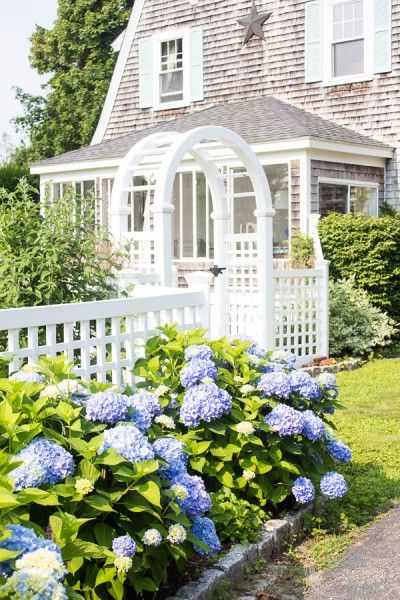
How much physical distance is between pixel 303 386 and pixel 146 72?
1502 cm

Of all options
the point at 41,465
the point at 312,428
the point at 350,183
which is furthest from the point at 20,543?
the point at 350,183

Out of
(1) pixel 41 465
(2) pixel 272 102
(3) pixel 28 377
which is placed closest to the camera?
(1) pixel 41 465

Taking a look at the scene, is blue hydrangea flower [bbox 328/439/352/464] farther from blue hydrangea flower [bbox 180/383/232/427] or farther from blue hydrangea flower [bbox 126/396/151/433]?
blue hydrangea flower [bbox 126/396/151/433]

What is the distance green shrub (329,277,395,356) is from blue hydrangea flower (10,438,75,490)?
912 cm

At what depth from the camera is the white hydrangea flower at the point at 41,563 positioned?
2.20 metres

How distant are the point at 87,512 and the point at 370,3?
45.6 ft

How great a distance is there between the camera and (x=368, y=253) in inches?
499

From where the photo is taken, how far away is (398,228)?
1321cm

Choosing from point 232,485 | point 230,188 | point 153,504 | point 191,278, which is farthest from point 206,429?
point 230,188

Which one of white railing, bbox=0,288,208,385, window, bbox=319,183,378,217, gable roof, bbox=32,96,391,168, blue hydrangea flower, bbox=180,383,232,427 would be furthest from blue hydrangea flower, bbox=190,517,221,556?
window, bbox=319,183,378,217

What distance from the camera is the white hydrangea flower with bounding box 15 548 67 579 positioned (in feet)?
7.21

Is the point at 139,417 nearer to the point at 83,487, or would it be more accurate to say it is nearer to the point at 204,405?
the point at 204,405

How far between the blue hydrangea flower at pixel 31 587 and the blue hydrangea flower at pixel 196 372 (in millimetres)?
2285

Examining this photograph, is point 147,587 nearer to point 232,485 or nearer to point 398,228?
point 232,485
